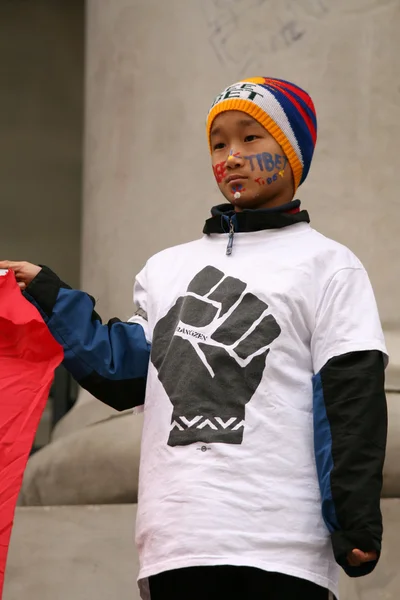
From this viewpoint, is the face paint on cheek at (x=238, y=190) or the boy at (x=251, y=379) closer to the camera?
the boy at (x=251, y=379)

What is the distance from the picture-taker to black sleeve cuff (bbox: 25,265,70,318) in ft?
9.66

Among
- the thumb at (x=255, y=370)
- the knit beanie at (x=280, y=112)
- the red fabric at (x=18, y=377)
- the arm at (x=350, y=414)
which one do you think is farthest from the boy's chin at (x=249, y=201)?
the red fabric at (x=18, y=377)

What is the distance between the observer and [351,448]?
2.65m

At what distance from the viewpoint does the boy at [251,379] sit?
263 centimetres

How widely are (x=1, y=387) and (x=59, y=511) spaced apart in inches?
47.6

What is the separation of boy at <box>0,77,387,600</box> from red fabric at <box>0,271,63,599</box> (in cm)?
5

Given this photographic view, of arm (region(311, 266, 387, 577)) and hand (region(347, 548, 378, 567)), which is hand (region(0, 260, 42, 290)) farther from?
hand (region(347, 548, 378, 567))

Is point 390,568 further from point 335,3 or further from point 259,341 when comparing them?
point 335,3

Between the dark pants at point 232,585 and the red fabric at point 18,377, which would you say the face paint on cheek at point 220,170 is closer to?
the red fabric at point 18,377

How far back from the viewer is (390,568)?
384 cm

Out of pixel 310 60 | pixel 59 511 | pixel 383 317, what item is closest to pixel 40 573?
pixel 59 511

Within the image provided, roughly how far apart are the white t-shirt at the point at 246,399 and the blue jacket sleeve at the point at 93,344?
89mm

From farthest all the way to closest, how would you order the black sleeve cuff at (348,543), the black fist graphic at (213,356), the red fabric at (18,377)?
1. the red fabric at (18,377)
2. the black fist graphic at (213,356)
3. the black sleeve cuff at (348,543)

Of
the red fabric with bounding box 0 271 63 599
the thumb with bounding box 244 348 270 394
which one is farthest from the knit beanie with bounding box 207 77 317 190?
the red fabric with bounding box 0 271 63 599
